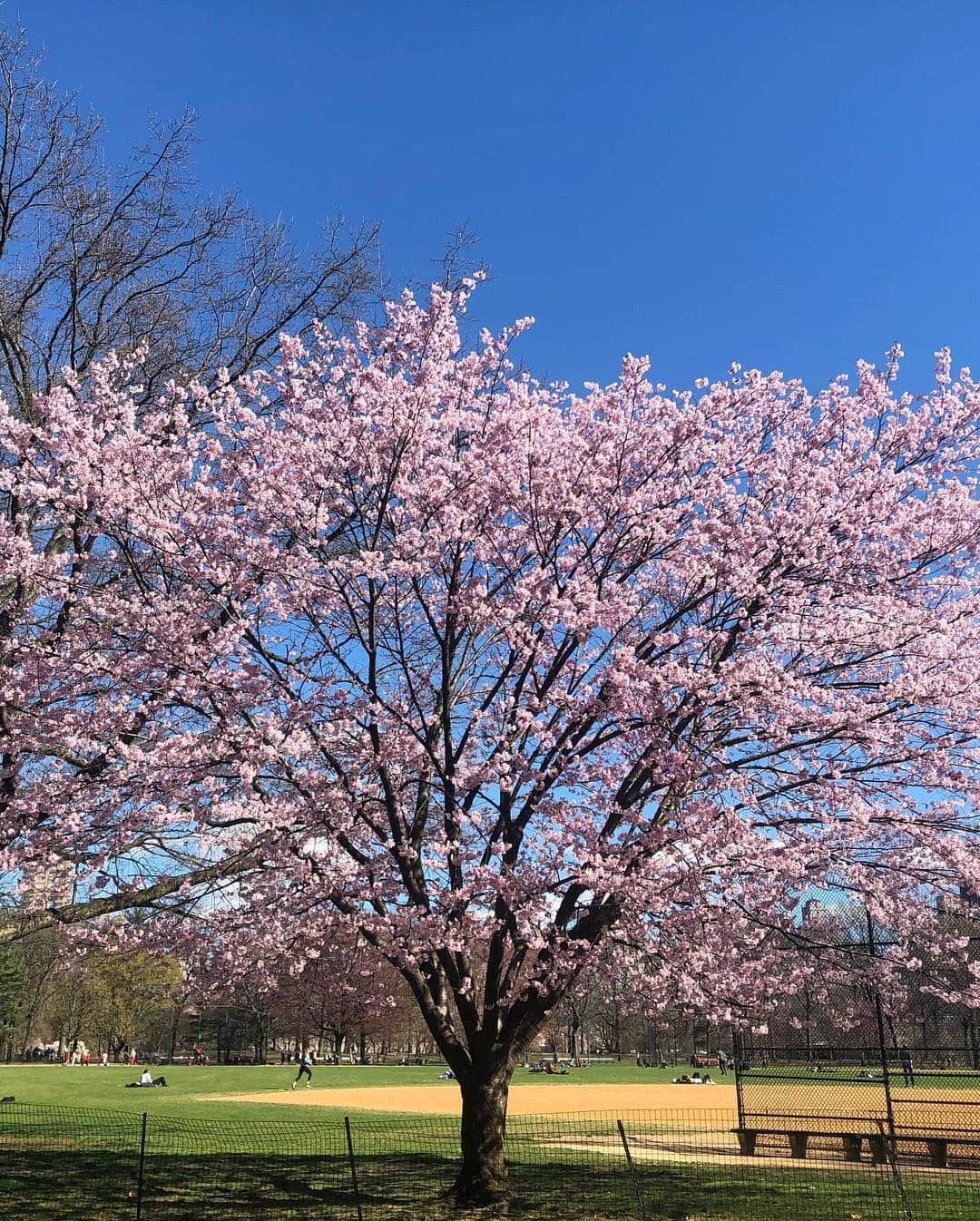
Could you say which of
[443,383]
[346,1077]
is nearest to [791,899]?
[443,383]

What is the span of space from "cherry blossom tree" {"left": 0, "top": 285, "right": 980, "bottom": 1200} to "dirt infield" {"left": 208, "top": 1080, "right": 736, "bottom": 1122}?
16.7 m

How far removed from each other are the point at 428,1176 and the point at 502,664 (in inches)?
271

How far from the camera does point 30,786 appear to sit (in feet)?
35.8

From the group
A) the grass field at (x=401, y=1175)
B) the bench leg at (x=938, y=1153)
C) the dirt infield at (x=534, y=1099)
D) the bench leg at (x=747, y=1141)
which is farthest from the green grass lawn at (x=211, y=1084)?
the bench leg at (x=938, y=1153)

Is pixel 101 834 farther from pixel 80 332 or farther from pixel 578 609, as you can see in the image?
pixel 80 332

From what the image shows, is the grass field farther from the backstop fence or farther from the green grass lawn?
the green grass lawn

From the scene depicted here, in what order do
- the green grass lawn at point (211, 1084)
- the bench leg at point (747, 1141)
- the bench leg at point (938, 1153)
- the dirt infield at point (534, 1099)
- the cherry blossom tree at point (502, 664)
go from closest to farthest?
the cherry blossom tree at point (502, 664), the bench leg at point (938, 1153), the bench leg at point (747, 1141), the green grass lawn at point (211, 1084), the dirt infield at point (534, 1099)

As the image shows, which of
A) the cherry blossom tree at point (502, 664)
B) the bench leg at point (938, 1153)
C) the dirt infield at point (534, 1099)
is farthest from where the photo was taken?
the dirt infield at point (534, 1099)

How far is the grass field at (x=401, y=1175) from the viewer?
1075 centimetres

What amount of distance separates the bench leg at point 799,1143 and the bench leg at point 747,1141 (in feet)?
2.46

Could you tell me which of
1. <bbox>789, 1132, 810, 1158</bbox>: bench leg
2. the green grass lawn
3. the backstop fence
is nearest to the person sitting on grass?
the green grass lawn

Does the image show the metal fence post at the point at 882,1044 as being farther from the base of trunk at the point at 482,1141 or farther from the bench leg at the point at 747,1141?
the base of trunk at the point at 482,1141

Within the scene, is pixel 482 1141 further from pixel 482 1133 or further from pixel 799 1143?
pixel 799 1143

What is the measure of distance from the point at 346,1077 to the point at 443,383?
43.4 metres
